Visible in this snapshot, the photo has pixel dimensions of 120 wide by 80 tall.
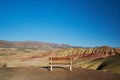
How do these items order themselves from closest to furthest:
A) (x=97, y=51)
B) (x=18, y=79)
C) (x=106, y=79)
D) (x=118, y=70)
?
1. (x=106, y=79)
2. (x=18, y=79)
3. (x=118, y=70)
4. (x=97, y=51)

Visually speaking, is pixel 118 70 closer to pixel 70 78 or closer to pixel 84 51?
pixel 70 78

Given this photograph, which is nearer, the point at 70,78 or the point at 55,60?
the point at 70,78

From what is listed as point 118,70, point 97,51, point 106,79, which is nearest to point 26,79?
point 106,79

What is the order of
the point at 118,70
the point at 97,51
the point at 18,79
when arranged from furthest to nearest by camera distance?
the point at 97,51
the point at 118,70
the point at 18,79

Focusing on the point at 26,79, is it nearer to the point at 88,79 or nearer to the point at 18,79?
the point at 18,79

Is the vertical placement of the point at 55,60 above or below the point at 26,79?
above

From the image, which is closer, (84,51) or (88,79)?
(88,79)

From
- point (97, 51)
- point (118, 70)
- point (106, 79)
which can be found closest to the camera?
point (106, 79)

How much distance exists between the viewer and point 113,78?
18.3m

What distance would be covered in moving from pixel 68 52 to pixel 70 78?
88552 mm

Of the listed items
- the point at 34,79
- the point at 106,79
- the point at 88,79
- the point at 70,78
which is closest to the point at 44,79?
the point at 34,79

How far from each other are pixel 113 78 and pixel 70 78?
3774 mm

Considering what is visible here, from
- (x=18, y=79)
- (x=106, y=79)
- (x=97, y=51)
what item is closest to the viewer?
(x=106, y=79)

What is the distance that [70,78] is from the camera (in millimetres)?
18875
